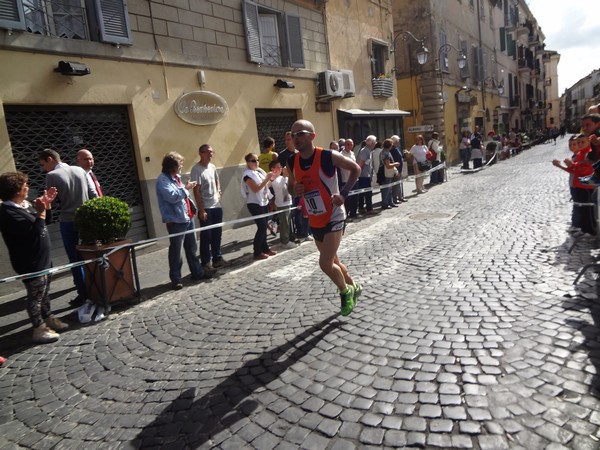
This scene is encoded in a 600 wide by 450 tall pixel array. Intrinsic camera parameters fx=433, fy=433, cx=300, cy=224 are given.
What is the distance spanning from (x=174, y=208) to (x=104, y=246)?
3.73 feet

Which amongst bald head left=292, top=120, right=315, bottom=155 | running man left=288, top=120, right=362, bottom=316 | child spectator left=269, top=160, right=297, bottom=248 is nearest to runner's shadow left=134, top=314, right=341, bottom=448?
running man left=288, top=120, right=362, bottom=316

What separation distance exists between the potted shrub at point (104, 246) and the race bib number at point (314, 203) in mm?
2544

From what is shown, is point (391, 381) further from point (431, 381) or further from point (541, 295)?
point (541, 295)

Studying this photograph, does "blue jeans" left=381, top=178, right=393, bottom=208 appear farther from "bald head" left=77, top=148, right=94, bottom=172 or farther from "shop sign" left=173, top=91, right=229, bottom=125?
"bald head" left=77, top=148, right=94, bottom=172

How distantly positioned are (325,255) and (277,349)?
40.1 inches

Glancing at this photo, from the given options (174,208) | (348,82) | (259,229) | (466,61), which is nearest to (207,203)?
(174,208)

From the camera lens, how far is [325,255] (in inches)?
167

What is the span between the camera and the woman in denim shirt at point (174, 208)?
590cm

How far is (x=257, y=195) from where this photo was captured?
7430mm

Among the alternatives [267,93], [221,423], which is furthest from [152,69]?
[221,423]

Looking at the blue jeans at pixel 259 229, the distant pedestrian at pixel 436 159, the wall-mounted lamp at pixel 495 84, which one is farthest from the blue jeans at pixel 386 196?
the wall-mounted lamp at pixel 495 84

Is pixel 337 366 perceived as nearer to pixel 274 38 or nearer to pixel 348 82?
pixel 274 38

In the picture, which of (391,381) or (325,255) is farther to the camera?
(325,255)

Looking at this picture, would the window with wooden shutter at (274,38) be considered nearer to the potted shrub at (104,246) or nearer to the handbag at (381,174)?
the handbag at (381,174)
